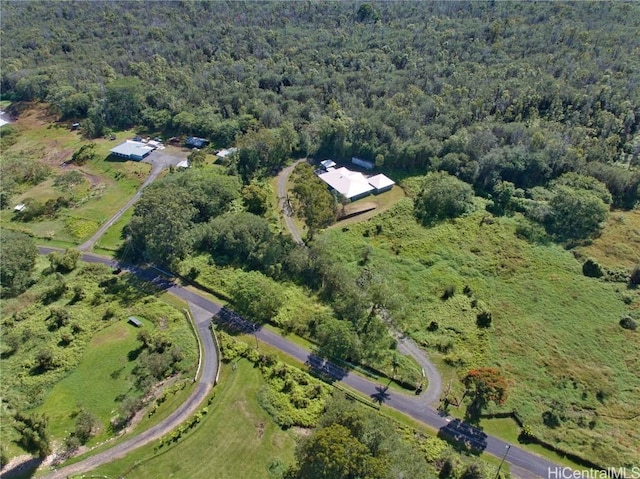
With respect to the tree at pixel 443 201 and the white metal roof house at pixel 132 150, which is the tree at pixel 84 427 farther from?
A: the white metal roof house at pixel 132 150

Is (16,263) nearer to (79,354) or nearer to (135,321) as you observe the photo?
(79,354)

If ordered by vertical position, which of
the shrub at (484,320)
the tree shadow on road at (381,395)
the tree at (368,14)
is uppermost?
the tree at (368,14)

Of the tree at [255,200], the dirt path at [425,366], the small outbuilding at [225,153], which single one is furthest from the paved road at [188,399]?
the small outbuilding at [225,153]

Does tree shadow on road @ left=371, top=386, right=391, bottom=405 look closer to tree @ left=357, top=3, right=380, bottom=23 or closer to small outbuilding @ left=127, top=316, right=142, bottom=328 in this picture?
small outbuilding @ left=127, top=316, right=142, bottom=328

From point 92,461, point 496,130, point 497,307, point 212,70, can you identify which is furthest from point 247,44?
point 92,461

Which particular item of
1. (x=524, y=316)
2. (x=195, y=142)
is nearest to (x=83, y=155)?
(x=195, y=142)

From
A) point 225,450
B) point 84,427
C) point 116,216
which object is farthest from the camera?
point 116,216
